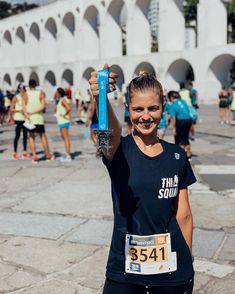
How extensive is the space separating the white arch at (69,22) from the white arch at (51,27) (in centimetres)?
253

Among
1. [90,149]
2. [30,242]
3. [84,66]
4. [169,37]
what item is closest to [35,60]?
[84,66]

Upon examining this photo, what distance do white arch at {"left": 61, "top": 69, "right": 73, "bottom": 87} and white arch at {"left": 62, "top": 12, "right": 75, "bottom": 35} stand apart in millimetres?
4311

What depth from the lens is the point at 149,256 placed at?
2229mm

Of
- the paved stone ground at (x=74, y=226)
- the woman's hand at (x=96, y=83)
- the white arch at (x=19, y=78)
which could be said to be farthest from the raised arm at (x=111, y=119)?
the white arch at (x=19, y=78)

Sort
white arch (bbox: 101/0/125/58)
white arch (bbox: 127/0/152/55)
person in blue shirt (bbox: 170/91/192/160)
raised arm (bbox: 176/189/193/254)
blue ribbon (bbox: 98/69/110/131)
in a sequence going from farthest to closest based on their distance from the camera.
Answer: white arch (bbox: 101/0/125/58)
white arch (bbox: 127/0/152/55)
person in blue shirt (bbox: 170/91/192/160)
raised arm (bbox: 176/189/193/254)
blue ribbon (bbox: 98/69/110/131)

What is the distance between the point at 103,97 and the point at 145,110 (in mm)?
337

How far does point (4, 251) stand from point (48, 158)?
18.3 ft

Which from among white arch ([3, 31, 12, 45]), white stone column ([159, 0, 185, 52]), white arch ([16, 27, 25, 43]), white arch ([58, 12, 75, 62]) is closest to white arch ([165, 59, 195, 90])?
white stone column ([159, 0, 185, 52])

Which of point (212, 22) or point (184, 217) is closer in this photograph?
point (184, 217)

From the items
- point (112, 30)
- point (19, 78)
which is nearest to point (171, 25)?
point (112, 30)

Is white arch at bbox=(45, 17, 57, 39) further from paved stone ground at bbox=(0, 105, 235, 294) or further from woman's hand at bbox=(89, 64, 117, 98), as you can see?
woman's hand at bbox=(89, 64, 117, 98)

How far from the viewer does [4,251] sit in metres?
4.57

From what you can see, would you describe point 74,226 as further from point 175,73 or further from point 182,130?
point 175,73

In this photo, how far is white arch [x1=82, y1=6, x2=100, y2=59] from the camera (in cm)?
4412
